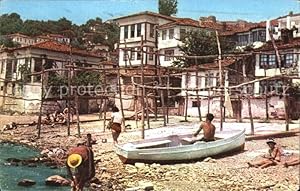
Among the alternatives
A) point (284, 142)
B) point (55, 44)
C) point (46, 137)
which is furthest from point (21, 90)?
point (284, 142)

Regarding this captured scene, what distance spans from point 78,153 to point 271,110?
12.7 meters

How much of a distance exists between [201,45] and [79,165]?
15.3 meters

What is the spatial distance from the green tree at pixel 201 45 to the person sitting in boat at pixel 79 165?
1470 cm

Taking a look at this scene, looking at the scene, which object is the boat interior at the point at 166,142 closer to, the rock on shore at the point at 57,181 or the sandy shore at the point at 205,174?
the sandy shore at the point at 205,174

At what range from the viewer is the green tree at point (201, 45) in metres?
20.8

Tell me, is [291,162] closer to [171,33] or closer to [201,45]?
[201,45]

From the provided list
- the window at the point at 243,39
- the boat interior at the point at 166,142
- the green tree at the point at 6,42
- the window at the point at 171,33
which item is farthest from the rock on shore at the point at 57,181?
the window at the point at 171,33

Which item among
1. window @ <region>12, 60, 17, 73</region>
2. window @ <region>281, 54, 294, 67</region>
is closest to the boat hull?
window @ <region>281, 54, 294, 67</region>

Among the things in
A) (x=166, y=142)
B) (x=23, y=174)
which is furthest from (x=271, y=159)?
(x=23, y=174)

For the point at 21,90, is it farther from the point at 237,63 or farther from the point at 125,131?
the point at 237,63

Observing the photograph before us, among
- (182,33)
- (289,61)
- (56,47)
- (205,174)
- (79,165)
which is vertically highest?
(182,33)

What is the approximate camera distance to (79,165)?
254 inches

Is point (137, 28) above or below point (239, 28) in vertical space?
below

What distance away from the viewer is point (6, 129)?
1762 cm
